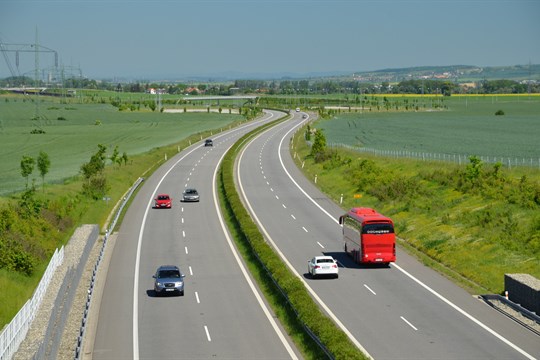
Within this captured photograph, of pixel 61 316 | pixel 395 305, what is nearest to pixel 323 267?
pixel 395 305

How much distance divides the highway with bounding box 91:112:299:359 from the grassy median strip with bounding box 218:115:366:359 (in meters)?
0.69

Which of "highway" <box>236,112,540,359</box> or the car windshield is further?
the car windshield

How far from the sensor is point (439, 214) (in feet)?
210

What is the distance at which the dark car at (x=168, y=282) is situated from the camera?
1718 inches

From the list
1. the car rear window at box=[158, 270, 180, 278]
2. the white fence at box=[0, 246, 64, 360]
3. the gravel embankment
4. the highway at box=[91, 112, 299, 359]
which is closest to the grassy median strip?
the highway at box=[91, 112, 299, 359]

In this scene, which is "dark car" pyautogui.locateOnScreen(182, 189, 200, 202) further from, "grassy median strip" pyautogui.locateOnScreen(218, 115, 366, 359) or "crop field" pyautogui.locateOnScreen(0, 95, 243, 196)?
"crop field" pyautogui.locateOnScreen(0, 95, 243, 196)

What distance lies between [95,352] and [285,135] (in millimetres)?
121922

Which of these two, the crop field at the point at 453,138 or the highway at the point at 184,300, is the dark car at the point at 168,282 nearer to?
the highway at the point at 184,300

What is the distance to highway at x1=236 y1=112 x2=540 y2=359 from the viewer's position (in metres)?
33.8

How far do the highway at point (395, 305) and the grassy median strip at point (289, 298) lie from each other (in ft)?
5.37

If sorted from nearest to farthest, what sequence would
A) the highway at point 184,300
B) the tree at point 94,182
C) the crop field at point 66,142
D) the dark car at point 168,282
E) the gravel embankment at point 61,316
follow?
the gravel embankment at point 61,316, the highway at point 184,300, the dark car at point 168,282, the tree at point 94,182, the crop field at point 66,142

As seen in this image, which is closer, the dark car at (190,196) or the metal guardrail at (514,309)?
the metal guardrail at (514,309)

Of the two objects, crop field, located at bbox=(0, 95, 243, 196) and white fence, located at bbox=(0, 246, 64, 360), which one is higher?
Result: white fence, located at bbox=(0, 246, 64, 360)

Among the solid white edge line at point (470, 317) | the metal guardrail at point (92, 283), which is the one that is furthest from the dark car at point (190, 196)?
the solid white edge line at point (470, 317)
